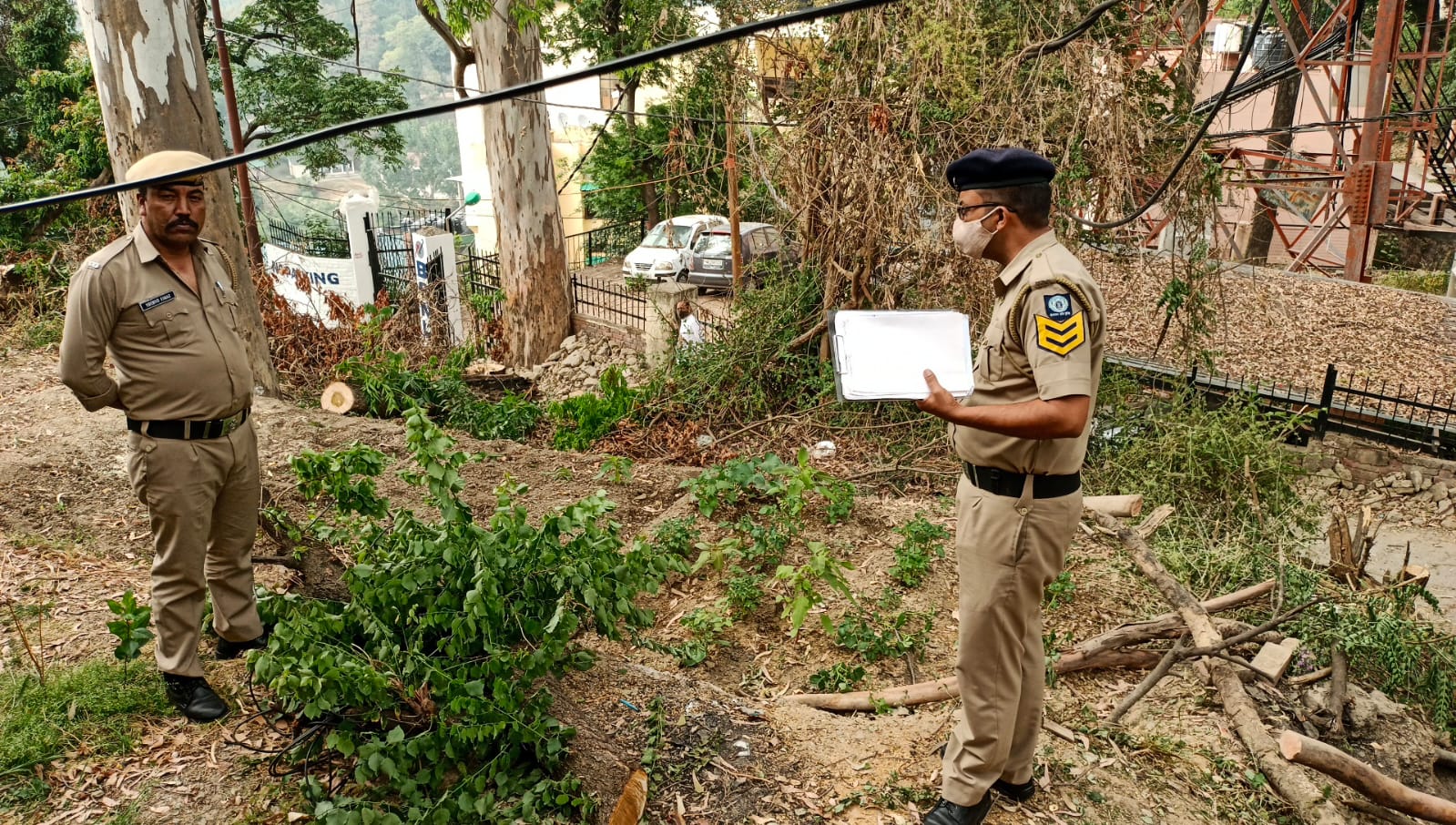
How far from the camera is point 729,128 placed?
27.9 ft

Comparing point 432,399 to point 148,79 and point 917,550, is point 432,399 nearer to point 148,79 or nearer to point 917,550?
point 148,79

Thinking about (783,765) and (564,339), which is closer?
(783,765)

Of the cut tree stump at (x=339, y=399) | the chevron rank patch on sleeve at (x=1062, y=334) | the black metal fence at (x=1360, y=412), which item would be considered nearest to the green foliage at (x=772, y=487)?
the chevron rank patch on sleeve at (x=1062, y=334)

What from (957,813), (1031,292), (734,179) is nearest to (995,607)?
(957,813)

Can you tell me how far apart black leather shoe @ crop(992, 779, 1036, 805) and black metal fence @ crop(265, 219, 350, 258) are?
13686 mm

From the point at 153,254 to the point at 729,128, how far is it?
19.6 ft

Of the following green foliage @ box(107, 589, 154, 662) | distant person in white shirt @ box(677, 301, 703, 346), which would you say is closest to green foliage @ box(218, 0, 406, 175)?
distant person in white shirt @ box(677, 301, 703, 346)

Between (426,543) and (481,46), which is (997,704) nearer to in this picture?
(426,543)

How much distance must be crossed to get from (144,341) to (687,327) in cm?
691

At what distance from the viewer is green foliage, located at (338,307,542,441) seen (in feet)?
29.3

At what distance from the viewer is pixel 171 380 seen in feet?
10.6

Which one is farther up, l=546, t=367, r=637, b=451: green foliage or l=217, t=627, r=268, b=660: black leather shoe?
l=217, t=627, r=268, b=660: black leather shoe

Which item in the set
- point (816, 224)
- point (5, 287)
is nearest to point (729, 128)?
point (816, 224)

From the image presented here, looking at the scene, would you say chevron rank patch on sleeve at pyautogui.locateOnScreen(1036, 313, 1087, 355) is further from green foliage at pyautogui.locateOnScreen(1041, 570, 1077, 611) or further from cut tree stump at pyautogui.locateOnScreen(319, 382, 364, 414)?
cut tree stump at pyautogui.locateOnScreen(319, 382, 364, 414)
